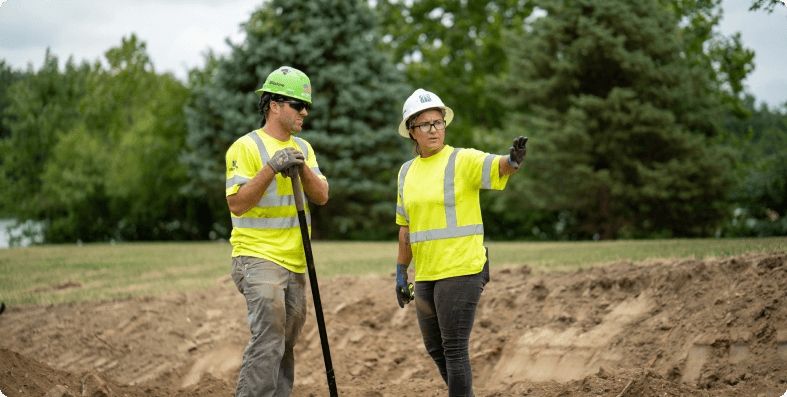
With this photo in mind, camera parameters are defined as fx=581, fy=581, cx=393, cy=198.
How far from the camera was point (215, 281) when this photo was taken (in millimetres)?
9414

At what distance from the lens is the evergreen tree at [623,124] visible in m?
16.4

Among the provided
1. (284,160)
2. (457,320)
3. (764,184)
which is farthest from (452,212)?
(764,184)

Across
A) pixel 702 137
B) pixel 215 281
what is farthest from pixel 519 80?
pixel 215 281

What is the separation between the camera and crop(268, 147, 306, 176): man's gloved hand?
145 inches

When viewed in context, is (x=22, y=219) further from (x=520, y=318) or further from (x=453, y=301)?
(x=453, y=301)

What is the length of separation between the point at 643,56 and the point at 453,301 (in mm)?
15306

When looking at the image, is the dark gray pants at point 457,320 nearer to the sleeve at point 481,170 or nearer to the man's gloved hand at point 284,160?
the sleeve at point 481,170

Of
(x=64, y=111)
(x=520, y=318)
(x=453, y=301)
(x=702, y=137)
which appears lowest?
(x=520, y=318)

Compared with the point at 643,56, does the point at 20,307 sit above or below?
below

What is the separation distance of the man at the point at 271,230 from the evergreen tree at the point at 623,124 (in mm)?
13903

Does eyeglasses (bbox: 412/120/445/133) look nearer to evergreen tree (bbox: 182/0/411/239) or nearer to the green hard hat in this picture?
the green hard hat

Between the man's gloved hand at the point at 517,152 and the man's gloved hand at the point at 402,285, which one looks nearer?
the man's gloved hand at the point at 517,152

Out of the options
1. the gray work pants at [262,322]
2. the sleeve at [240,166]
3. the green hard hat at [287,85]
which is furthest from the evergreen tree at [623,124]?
the gray work pants at [262,322]

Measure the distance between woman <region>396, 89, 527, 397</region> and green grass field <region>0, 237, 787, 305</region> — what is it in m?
3.60
